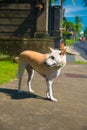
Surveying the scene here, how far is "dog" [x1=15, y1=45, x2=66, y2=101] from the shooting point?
8172mm

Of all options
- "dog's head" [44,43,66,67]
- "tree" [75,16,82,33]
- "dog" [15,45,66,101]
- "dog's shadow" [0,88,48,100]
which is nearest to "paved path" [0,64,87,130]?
"dog's shadow" [0,88,48,100]

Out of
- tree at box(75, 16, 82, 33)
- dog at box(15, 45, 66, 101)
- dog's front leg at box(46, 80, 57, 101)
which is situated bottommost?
tree at box(75, 16, 82, 33)

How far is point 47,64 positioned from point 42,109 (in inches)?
43.3

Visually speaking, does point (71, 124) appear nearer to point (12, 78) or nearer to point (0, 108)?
→ point (0, 108)

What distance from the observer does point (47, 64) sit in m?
8.17

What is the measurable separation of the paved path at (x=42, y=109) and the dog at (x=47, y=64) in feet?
1.55

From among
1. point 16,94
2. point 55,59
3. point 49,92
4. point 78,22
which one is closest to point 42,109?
point 49,92

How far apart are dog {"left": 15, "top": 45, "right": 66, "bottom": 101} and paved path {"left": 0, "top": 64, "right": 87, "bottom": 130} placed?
47 centimetres

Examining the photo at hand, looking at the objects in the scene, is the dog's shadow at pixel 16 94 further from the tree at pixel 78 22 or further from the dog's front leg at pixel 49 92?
the tree at pixel 78 22

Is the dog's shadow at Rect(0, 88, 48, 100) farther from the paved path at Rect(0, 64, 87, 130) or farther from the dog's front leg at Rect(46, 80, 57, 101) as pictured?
the dog's front leg at Rect(46, 80, 57, 101)

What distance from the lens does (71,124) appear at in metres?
6.82

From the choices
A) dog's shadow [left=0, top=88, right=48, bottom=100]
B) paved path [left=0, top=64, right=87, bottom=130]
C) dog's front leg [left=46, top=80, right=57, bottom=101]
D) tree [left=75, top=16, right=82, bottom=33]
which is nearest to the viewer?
paved path [left=0, top=64, right=87, bottom=130]

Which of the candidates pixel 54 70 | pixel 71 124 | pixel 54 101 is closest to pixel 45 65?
pixel 54 70

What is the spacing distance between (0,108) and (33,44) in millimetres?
11859
